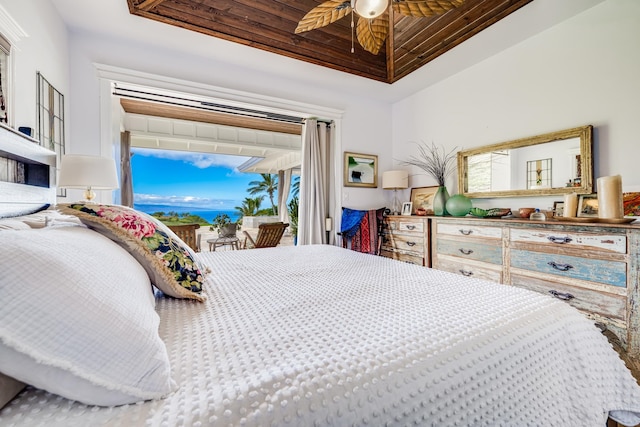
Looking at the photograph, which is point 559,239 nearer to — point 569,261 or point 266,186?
point 569,261

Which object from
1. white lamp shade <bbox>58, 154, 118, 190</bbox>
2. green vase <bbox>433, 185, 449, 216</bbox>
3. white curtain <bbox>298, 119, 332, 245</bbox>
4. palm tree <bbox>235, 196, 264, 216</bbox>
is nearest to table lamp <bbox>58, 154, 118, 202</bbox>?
white lamp shade <bbox>58, 154, 118, 190</bbox>

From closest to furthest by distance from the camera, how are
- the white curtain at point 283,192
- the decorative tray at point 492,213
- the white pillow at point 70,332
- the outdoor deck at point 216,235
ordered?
the white pillow at point 70,332
the decorative tray at point 492,213
the outdoor deck at point 216,235
the white curtain at point 283,192

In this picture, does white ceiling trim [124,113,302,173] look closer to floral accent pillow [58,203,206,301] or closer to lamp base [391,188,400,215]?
lamp base [391,188,400,215]

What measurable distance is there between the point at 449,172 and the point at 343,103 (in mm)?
1647

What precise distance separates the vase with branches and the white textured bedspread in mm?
2080

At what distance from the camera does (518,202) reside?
2.60 m

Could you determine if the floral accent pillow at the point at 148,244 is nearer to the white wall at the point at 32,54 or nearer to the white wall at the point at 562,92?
the white wall at the point at 32,54

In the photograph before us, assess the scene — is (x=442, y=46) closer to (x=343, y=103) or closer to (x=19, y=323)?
(x=343, y=103)

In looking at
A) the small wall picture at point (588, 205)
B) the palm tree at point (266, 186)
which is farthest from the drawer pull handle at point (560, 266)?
the palm tree at point (266, 186)

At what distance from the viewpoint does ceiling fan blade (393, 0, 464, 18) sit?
1.79m

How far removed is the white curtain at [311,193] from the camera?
12.0ft

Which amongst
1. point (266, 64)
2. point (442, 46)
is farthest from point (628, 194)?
point (266, 64)

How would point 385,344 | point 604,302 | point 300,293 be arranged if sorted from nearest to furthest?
point 385,344
point 300,293
point 604,302

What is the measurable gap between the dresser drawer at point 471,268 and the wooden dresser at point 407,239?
0.19 metres
